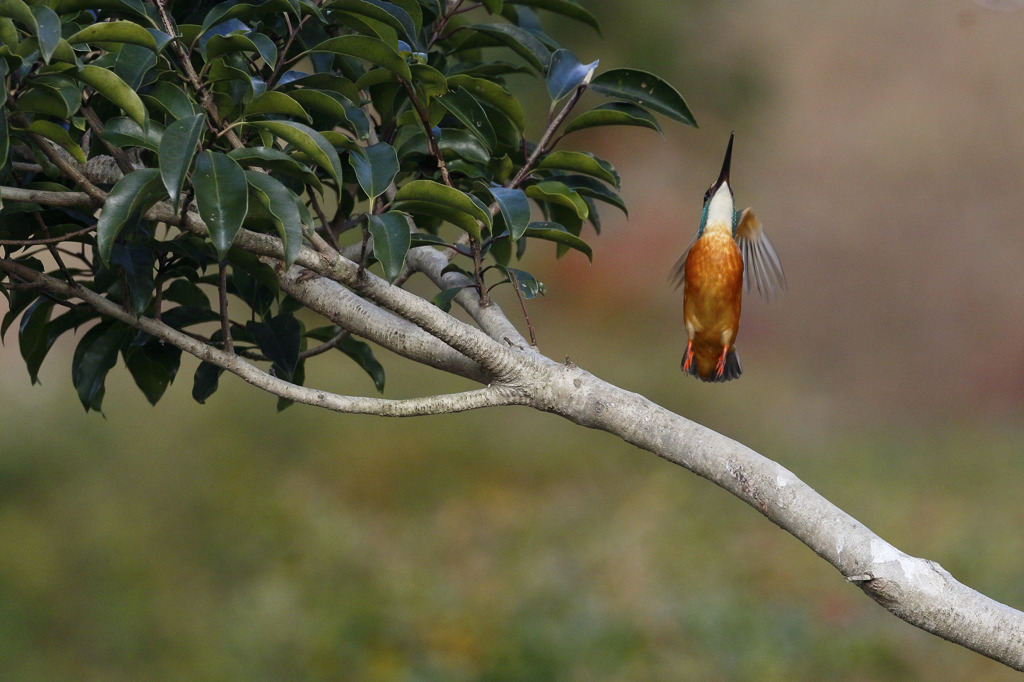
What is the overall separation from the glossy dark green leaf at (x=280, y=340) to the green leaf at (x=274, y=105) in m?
0.34

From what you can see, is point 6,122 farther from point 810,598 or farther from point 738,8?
point 738,8

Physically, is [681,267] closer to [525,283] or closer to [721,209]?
[721,209]

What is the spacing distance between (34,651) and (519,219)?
102 inches

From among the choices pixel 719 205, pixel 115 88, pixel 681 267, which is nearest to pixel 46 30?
pixel 115 88

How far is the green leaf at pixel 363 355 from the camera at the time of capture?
1270 millimetres

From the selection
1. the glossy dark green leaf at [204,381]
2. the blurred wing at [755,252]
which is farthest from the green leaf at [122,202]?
the blurred wing at [755,252]

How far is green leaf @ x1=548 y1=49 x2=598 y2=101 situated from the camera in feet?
3.58

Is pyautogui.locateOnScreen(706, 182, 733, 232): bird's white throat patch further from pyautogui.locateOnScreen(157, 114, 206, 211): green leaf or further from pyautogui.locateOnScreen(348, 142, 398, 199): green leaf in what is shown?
pyautogui.locateOnScreen(157, 114, 206, 211): green leaf

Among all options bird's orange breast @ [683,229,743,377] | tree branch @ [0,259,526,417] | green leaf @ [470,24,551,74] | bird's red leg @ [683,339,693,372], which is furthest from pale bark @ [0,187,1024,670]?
bird's red leg @ [683,339,693,372]

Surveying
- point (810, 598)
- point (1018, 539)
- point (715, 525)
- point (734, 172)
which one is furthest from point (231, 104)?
point (734, 172)

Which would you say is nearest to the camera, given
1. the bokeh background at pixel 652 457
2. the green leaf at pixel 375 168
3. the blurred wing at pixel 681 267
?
the green leaf at pixel 375 168

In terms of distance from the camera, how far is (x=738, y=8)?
6863mm

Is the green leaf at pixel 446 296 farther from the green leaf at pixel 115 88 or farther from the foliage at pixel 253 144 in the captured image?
the green leaf at pixel 115 88

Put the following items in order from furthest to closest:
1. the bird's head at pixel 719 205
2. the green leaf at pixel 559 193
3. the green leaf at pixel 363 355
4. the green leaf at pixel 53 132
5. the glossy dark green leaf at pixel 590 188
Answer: the bird's head at pixel 719 205, the green leaf at pixel 363 355, the glossy dark green leaf at pixel 590 188, the green leaf at pixel 559 193, the green leaf at pixel 53 132
